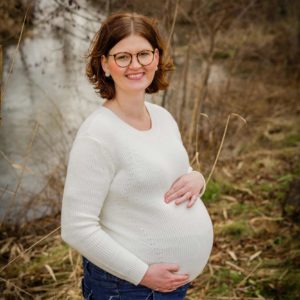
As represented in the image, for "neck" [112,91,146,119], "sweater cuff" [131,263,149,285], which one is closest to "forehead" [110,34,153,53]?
"neck" [112,91,146,119]

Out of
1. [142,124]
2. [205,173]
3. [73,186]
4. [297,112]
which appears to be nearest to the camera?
[73,186]

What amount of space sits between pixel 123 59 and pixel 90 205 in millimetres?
501

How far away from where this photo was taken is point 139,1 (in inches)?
153

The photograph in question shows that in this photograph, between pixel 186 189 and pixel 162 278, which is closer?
pixel 162 278

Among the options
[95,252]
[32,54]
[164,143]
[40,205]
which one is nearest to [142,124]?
[164,143]

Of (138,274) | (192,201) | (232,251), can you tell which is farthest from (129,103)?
(232,251)

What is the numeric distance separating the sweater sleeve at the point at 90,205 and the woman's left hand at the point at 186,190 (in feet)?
0.84

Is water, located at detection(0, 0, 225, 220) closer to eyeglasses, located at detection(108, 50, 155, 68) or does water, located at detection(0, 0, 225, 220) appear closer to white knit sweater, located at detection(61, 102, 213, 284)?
eyeglasses, located at detection(108, 50, 155, 68)

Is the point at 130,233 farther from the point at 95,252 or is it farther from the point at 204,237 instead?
the point at 204,237

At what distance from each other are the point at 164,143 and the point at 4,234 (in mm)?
2449

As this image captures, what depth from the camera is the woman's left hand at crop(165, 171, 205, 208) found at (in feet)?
5.14

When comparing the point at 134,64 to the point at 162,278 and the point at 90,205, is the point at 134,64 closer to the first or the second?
the point at 90,205

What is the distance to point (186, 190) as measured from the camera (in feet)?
5.28

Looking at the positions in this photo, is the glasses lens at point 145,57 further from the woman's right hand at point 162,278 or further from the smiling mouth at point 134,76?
the woman's right hand at point 162,278
